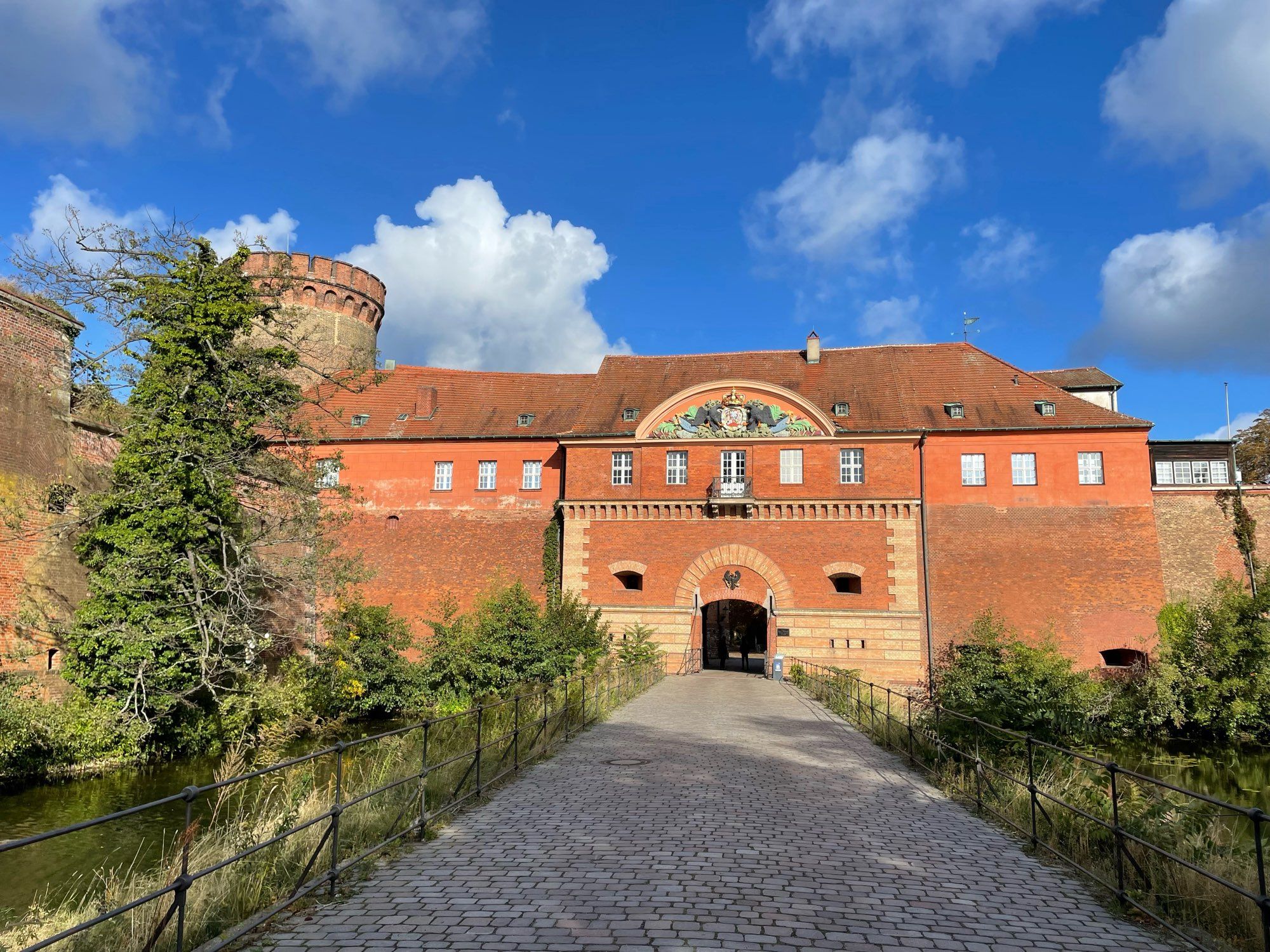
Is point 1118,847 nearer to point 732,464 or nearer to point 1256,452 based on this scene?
point 732,464

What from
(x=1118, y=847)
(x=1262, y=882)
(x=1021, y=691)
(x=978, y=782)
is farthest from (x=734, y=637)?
(x=1262, y=882)

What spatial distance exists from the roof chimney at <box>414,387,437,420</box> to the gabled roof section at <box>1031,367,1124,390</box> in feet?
69.0

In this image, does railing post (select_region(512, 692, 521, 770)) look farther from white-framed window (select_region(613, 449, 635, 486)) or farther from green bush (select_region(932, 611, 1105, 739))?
white-framed window (select_region(613, 449, 635, 486))

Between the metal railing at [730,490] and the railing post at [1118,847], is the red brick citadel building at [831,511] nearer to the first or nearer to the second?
the metal railing at [730,490]

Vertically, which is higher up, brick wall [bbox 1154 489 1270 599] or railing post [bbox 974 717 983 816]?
brick wall [bbox 1154 489 1270 599]

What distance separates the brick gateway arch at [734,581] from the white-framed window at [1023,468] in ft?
25.3

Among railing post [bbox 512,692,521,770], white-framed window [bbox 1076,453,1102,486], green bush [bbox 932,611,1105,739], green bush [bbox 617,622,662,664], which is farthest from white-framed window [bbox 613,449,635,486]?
railing post [bbox 512,692,521,770]

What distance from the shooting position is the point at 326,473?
20484mm

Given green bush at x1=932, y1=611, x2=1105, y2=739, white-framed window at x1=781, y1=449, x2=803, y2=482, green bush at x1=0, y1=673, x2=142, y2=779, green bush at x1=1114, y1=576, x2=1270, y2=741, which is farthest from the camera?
white-framed window at x1=781, y1=449, x2=803, y2=482

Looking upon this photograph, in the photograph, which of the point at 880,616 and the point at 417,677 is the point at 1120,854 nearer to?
the point at 417,677

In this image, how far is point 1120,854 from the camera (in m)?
5.79

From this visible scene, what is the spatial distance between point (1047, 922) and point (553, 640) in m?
15.5

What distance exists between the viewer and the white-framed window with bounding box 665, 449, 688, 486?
88.0 ft

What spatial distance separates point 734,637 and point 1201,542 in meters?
25.7
